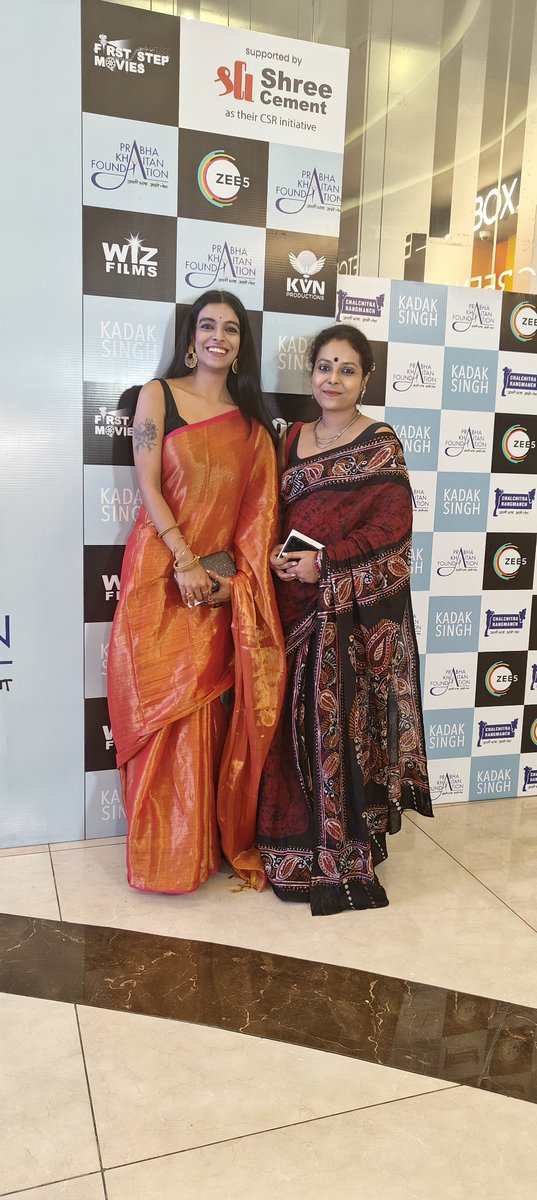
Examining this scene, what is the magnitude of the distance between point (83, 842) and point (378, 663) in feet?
3.90

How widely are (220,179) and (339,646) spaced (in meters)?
1.50

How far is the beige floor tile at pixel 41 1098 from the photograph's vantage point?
1.47 meters

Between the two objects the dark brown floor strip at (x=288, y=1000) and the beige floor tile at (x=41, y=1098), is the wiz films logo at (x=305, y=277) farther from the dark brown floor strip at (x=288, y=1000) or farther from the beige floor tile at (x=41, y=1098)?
the beige floor tile at (x=41, y=1098)

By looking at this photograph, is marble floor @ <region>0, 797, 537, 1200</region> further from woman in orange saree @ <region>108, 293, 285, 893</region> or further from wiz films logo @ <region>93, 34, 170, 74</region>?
wiz films logo @ <region>93, 34, 170, 74</region>

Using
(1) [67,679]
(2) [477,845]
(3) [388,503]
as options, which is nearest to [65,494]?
(1) [67,679]

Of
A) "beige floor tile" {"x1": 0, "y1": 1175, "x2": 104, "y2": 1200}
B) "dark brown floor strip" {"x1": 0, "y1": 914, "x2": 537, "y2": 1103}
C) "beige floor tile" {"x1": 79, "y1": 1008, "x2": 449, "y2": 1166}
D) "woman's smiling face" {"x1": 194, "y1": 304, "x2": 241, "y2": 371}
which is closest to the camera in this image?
"beige floor tile" {"x1": 0, "y1": 1175, "x2": 104, "y2": 1200}

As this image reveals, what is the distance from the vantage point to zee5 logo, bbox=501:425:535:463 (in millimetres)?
3104

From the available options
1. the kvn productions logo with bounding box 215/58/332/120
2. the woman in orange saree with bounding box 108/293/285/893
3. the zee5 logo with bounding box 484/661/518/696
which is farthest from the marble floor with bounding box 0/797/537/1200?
the kvn productions logo with bounding box 215/58/332/120

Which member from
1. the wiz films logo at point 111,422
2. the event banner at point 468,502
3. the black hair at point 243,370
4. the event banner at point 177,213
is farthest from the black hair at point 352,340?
the wiz films logo at point 111,422

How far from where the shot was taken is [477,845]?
2.87 metres

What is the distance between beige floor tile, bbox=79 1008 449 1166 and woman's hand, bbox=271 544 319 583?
46.1 inches

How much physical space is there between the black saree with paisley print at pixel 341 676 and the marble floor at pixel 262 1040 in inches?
6.3

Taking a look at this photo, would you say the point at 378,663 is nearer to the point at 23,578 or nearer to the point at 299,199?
the point at 23,578

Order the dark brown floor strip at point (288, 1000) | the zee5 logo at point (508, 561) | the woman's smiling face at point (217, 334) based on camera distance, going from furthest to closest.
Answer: the zee5 logo at point (508, 561) → the woman's smiling face at point (217, 334) → the dark brown floor strip at point (288, 1000)
